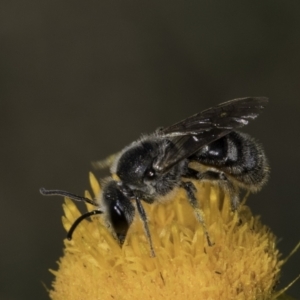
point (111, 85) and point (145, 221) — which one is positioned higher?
point (111, 85)

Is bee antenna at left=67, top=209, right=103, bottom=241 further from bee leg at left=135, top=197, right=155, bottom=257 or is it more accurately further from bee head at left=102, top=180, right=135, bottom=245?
bee leg at left=135, top=197, right=155, bottom=257

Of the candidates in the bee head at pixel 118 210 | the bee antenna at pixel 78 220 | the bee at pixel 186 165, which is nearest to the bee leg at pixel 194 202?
the bee at pixel 186 165

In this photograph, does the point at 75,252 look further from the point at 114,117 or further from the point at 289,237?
the point at 114,117

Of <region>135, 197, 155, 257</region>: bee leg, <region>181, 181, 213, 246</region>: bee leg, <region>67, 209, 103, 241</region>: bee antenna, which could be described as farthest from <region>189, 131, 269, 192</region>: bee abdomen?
<region>67, 209, 103, 241</region>: bee antenna

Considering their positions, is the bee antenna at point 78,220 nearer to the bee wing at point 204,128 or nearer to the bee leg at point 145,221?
the bee leg at point 145,221

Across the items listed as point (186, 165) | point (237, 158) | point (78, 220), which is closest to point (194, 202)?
point (186, 165)

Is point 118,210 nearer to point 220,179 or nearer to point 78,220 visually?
point 78,220
